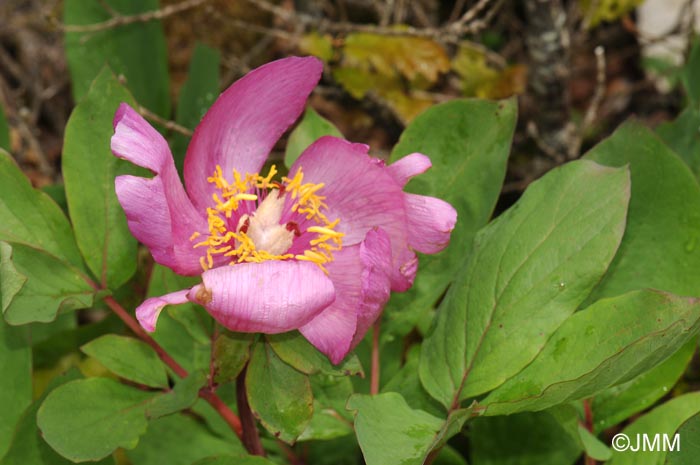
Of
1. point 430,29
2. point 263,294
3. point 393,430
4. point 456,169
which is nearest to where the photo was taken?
point 263,294

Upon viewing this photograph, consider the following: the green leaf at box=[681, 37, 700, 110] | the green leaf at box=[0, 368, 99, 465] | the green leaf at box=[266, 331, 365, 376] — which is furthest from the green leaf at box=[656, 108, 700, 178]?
the green leaf at box=[0, 368, 99, 465]

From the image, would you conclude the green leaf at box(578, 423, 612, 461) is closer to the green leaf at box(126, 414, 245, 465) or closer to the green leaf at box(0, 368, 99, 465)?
the green leaf at box(126, 414, 245, 465)

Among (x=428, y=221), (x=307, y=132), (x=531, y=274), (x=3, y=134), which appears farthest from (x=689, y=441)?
(x=3, y=134)

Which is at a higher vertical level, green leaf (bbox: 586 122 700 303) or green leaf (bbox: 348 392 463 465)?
green leaf (bbox: 586 122 700 303)

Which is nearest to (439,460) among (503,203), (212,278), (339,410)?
(339,410)

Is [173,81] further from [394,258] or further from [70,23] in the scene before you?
[394,258]

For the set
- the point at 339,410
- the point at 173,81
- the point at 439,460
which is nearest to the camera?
the point at 339,410

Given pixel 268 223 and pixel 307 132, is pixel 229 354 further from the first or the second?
pixel 307 132
